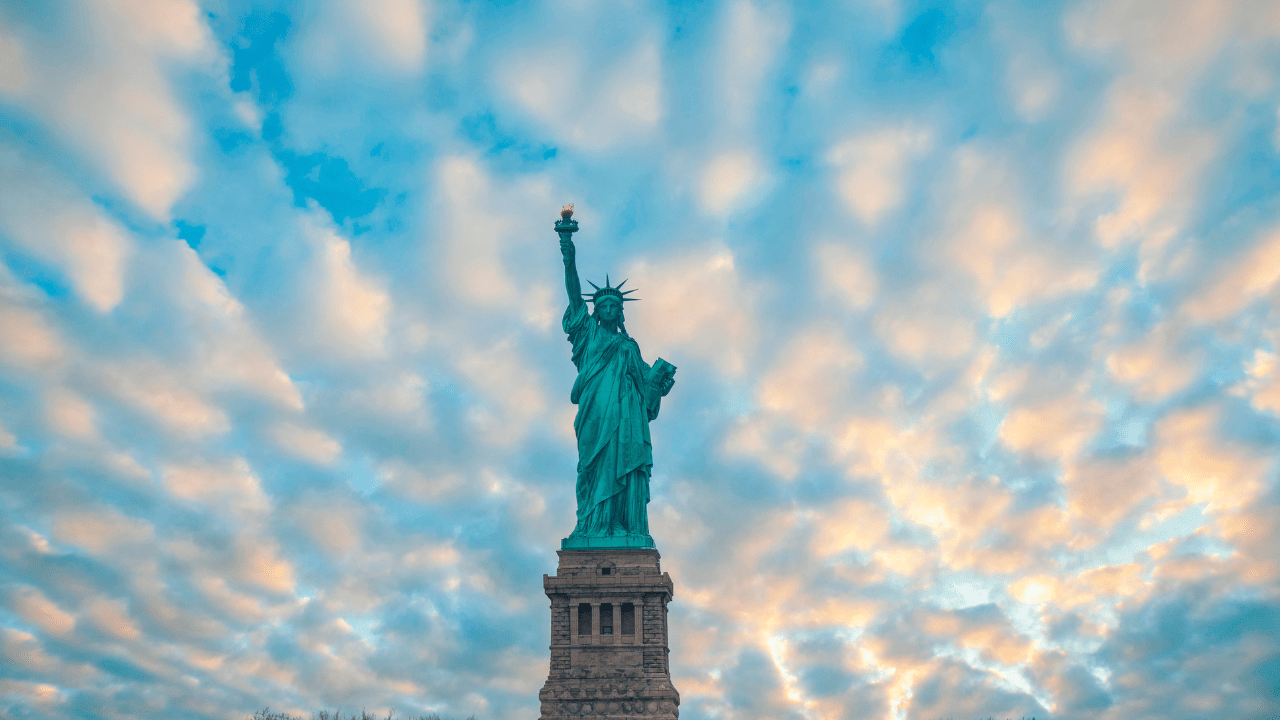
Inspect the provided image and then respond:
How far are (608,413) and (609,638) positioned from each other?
9013 mm

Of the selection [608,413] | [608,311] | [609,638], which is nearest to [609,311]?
[608,311]

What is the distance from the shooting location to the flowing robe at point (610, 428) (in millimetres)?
48562

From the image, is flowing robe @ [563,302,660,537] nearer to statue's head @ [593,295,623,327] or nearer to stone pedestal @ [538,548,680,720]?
statue's head @ [593,295,623,327]

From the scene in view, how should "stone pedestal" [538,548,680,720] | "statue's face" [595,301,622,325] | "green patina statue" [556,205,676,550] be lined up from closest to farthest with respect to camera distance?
"stone pedestal" [538,548,680,720]
"green patina statue" [556,205,676,550]
"statue's face" [595,301,622,325]

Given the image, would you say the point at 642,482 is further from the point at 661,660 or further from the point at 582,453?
the point at 661,660

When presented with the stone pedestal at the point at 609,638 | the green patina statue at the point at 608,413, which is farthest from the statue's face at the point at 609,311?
the stone pedestal at the point at 609,638

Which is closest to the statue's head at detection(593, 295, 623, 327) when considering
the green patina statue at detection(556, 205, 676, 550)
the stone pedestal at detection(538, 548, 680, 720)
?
the green patina statue at detection(556, 205, 676, 550)

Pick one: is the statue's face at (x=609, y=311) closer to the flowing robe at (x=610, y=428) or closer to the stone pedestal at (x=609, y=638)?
the flowing robe at (x=610, y=428)

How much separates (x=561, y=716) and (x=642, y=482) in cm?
968

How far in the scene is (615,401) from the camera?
4988 cm

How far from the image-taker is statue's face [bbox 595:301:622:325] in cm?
5162

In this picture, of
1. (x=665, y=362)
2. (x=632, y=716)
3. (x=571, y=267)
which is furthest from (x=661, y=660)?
(x=571, y=267)

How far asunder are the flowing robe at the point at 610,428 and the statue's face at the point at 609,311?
417mm

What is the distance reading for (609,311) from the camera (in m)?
51.6
